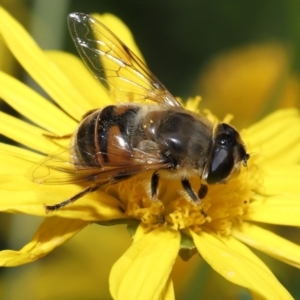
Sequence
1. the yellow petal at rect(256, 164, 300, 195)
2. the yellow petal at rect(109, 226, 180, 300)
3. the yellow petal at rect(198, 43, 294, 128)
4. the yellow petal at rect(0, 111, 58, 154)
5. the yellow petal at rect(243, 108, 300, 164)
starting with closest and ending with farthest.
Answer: the yellow petal at rect(109, 226, 180, 300) < the yellow petal at rect(0, 111, 58, 154) < the yellow petal at rect(256, 164, 300, 195) < the yellow petal at rect(243, 108, 300, 164) < the yellow petal at rect(198, 43, 294, 128)

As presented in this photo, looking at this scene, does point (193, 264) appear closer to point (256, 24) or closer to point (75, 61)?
point (75, 61)

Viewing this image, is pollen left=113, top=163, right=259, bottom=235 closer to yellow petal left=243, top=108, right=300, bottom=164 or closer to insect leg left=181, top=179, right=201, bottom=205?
insect leg left=181, top=179, right=201, bottom=205

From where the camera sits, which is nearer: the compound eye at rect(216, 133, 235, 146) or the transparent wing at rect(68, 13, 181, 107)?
the compound eye at rect(216, 133, 235, 146)

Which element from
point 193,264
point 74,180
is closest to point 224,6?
point 193,264

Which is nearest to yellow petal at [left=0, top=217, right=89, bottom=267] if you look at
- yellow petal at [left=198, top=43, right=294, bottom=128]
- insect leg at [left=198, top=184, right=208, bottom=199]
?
insect leg at [left=198, top=184, right=208, bottom=199]

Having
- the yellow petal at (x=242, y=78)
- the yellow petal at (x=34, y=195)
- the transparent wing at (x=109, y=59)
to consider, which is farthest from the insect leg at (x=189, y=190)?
the yellow petal at (x=242, y=78)

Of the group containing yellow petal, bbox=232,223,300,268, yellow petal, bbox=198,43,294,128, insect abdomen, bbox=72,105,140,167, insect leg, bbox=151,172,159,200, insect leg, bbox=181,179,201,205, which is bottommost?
yellow petal, bbox=198,43,294,128

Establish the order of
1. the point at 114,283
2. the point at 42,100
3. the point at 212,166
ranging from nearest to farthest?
the point at 114,283
the point at 212,166
the point at 42,100
